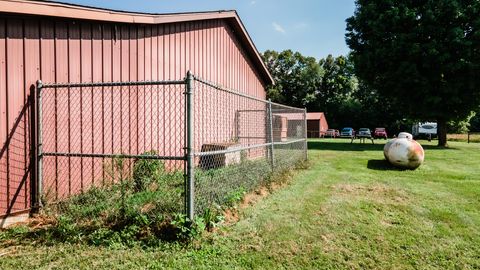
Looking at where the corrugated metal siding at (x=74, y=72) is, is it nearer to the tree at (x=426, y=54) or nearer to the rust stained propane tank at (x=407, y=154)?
the rust stained propane tank at (x=407, y=154)

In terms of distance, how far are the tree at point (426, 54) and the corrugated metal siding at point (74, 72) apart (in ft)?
48.4

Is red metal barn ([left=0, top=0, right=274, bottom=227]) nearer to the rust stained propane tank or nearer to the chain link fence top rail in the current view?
the chain link fence top rail

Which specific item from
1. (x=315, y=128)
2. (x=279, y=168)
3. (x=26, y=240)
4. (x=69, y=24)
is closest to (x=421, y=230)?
(x=279, y=168)

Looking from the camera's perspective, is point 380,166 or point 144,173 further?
point 380,166

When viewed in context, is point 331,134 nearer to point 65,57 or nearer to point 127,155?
point 65,57

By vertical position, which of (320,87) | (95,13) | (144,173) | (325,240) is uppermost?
(320,87)

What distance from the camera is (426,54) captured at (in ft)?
61.0

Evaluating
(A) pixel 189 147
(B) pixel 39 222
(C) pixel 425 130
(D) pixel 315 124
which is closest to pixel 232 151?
(A) pixel 189 147

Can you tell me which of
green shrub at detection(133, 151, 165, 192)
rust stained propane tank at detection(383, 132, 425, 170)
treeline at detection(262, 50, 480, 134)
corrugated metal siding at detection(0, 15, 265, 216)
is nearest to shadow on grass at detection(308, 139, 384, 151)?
rust stained propane tank at detection(383, 132, 425, 170)

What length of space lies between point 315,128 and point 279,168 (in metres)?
38.4

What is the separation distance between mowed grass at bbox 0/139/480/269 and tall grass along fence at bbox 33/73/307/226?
581mm

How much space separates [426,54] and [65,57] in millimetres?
18727

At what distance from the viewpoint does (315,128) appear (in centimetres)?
4544

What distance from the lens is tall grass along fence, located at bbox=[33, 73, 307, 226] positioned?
4.43m
